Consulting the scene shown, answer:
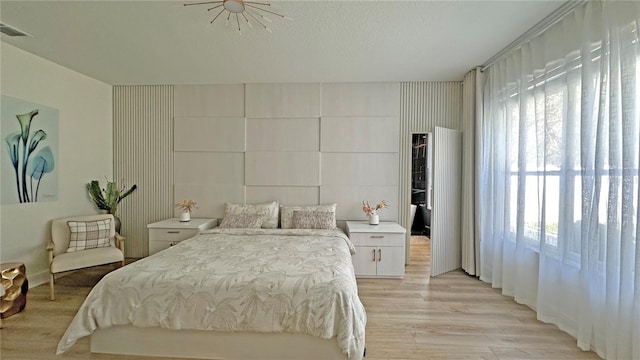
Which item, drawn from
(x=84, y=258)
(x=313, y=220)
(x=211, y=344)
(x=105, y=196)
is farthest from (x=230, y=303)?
(x=105, y=196)

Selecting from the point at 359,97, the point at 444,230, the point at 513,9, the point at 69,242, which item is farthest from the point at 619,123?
the point at 69,242

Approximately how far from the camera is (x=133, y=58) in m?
3.76

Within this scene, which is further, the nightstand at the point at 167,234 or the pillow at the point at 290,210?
the pillow at the point at 290,210

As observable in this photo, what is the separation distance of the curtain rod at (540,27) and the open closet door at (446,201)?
3.68 feet

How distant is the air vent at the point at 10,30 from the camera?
298cm

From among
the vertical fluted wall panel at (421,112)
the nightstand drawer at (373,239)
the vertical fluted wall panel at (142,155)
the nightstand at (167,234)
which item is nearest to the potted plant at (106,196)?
the vertical fluted wall panel at (142,155)

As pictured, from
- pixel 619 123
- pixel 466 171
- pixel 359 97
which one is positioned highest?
pixel 359 97

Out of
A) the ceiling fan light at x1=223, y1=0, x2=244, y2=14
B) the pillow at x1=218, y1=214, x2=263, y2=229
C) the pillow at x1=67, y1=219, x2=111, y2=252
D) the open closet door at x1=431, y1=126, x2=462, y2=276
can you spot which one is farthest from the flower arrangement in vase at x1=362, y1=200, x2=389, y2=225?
the pillow at x1=67, y1=219, x2=111, y2=252

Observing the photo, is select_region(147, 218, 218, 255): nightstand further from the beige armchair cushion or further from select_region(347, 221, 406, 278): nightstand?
select_region(347, 221, 406, 278): nightstand

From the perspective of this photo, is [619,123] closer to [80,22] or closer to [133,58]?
[80,22]

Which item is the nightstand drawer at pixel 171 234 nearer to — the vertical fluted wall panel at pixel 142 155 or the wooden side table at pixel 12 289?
the vertical fluted wall panel at pixel 142 155

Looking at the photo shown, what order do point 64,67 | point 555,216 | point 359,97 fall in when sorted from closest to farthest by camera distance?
1. point 555,216
2. point 64,67
3. point 359,97

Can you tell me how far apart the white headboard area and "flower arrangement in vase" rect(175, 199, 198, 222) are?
107 mm

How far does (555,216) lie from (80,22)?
478 centimetres
